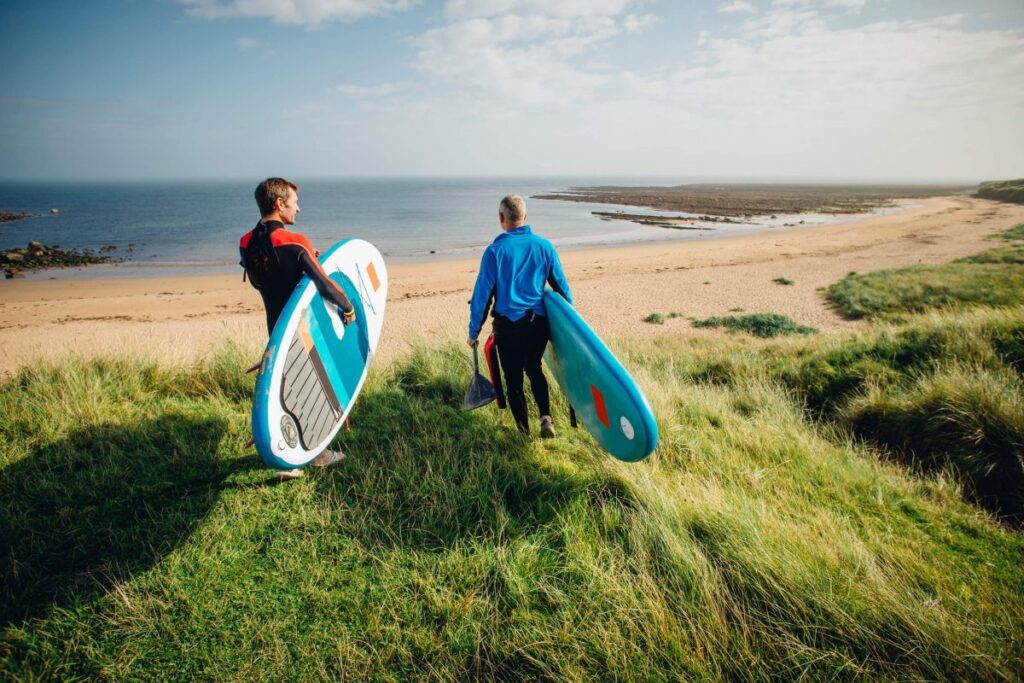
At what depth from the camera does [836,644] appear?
1784 millimetres

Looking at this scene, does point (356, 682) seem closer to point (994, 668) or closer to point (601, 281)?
point (994, 668)

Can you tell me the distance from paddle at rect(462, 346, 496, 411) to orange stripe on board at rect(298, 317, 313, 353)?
1.21 meters

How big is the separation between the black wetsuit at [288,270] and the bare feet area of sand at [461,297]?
7.09 ft

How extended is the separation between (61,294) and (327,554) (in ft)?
67.9

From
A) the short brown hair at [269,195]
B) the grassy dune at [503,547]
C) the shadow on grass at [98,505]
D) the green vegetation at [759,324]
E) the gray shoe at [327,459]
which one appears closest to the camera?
the grassy dune at [503,547]

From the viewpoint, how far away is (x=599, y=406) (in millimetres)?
2740

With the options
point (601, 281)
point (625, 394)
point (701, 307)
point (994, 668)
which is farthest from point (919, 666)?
point (601, 281)

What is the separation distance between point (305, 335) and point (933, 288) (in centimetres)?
1322

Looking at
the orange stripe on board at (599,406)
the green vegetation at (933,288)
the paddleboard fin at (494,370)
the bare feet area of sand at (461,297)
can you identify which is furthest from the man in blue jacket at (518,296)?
the green vegetation at (933,288)

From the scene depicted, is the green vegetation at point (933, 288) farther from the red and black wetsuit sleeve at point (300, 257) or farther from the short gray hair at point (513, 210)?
the red and black wetsuit sleeve at point (300, 257)

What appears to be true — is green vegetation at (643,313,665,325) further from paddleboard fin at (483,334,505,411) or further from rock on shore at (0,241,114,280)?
Answer: rock on shore at (0,241,114,280)

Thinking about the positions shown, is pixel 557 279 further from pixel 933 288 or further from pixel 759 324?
pixel 933 288

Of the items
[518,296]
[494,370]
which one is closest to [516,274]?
[518,296]

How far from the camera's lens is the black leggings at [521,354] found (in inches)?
128
